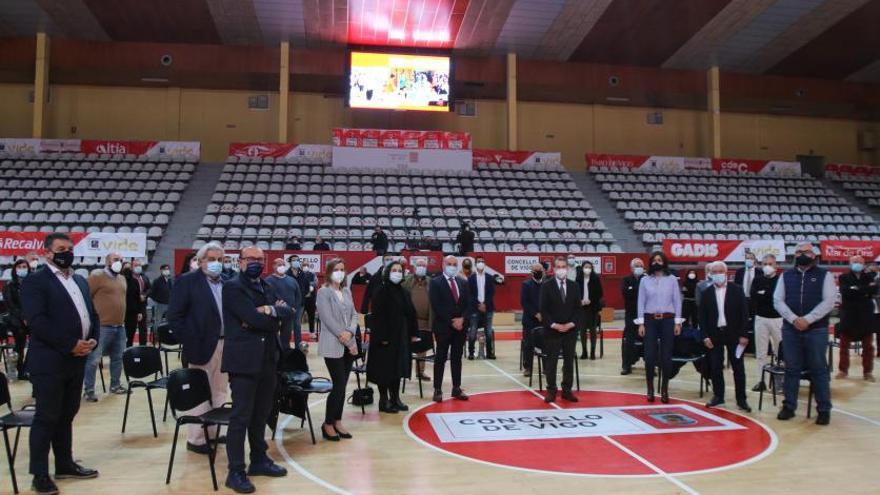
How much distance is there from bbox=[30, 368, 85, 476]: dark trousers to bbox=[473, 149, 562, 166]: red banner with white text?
1874cm

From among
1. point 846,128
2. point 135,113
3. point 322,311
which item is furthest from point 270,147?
point 846,128

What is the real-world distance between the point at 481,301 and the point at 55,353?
22.1 ft

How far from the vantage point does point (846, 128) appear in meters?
27.3

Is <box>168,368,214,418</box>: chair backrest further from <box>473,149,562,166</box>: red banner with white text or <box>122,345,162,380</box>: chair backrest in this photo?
<box>473,149,562,166</box>: red banner with white text

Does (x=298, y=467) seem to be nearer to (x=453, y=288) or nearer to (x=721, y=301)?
(x=453, y=288)

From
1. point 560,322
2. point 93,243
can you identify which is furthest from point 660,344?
point 93,243

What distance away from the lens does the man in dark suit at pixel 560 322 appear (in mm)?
7070

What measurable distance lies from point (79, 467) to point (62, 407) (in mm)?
487

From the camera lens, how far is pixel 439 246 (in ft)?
50.6

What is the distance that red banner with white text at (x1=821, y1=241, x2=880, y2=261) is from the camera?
16.6 m

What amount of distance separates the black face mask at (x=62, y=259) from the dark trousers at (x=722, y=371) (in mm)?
6501

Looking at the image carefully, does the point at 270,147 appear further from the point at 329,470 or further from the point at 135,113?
the point at 329,470

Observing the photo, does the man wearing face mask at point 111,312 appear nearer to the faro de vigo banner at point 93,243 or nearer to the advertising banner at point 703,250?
the faro de vigo banner at point 93,243

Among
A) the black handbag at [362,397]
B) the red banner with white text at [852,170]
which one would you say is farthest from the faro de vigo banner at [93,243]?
the red banner with white text at [852,170]
